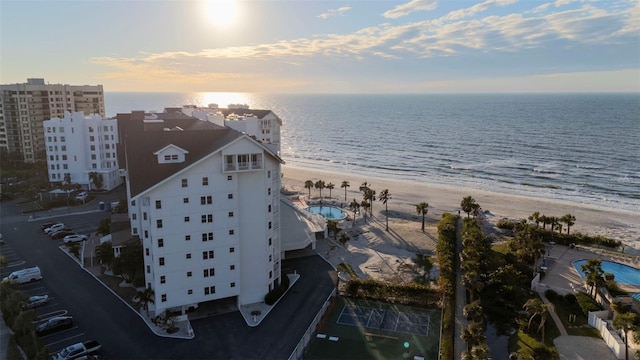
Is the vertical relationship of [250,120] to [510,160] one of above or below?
above

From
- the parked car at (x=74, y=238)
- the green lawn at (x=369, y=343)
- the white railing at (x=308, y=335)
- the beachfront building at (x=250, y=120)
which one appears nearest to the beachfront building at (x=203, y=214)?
the white railing at (x=308, y=335)

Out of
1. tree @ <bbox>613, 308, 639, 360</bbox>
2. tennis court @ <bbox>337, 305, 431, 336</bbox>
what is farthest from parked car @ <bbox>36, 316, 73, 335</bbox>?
tree @ <bbox>613, 308, 639, 360</bbox>

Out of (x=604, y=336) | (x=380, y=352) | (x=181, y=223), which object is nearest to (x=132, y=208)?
(x=181, y=223)

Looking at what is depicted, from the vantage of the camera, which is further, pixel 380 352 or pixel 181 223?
pixel 181 223

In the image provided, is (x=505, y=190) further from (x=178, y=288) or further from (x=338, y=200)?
(x=178, y=288)

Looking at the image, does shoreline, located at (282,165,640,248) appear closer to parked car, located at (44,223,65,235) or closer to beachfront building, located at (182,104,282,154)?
beachfront building, located at (182,104,282,154)

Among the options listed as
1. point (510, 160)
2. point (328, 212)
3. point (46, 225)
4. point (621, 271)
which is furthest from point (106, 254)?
point (510, 160)

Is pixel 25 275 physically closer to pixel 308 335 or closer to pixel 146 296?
pixel 146 296
